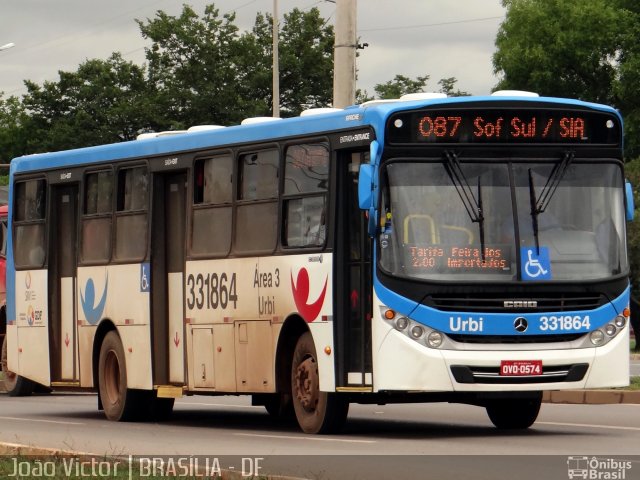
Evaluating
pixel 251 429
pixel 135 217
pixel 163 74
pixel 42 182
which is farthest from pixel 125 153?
pixel 163 74

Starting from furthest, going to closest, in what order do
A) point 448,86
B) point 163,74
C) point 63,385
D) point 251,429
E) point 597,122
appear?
point 448,86
point 163,74
point 63,385
point 251,429
point 597,122

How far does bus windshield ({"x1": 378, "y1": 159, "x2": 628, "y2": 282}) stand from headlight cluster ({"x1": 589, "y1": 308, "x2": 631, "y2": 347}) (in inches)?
17.0

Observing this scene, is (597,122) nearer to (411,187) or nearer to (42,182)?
(411,187)

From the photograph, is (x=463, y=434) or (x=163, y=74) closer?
(x=463, y=434)

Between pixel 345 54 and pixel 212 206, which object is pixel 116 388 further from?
pixel 345 54

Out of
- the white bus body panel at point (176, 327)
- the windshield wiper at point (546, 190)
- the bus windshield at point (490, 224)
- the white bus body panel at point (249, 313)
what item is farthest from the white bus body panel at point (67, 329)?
the windshield wiper at point (546, 190)

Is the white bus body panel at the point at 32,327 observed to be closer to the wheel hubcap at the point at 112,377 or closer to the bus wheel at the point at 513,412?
the wheel hubcap at the point at 112,377

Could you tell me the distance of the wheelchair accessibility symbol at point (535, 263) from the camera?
16.0m

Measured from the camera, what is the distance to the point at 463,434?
17.1 m

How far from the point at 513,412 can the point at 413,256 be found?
2710 mm

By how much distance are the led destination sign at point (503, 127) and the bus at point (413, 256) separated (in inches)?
0.5

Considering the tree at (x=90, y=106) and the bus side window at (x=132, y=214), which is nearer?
the bus side window at (x=132, y=214)

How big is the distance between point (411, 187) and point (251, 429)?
4.01 m

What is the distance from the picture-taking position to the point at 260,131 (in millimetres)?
18469
